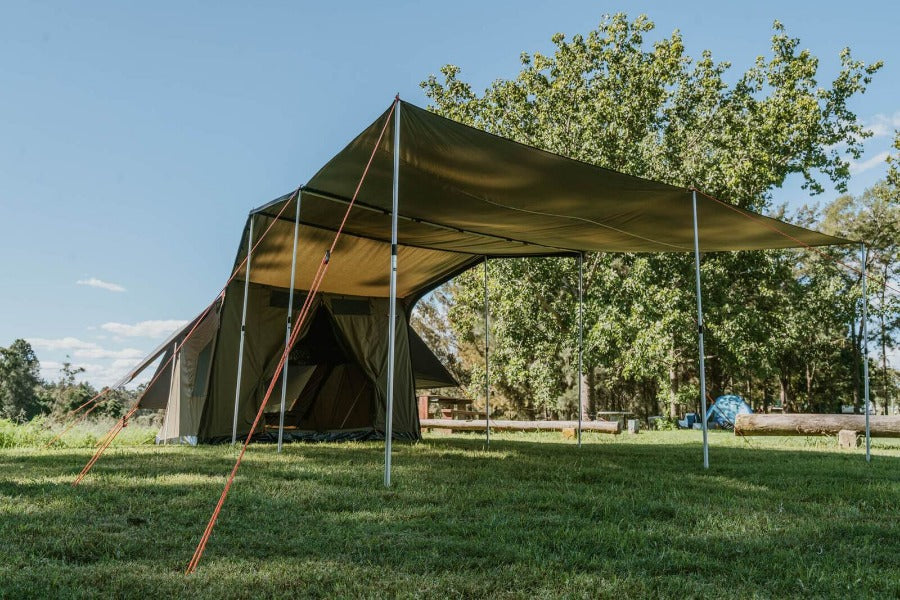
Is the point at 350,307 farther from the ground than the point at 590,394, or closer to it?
farther from the ground

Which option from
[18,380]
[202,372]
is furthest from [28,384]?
[202,372]

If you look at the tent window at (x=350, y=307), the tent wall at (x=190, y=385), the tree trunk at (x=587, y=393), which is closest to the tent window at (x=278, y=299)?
the tent window at (x=350, y=307)

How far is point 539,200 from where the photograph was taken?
5059mm

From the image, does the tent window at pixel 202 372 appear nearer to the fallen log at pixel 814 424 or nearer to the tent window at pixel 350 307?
the tent window at pixel 350 307

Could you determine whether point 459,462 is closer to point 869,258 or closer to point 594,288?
point 594,288

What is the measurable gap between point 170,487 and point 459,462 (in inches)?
83.7

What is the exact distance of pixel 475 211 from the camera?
5488 millimetres

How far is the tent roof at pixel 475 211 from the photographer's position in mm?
4293

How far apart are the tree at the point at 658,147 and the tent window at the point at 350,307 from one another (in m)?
5.66

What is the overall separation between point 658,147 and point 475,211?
27.5ft

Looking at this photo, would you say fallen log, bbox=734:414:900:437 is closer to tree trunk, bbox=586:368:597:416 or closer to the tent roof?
Result: the tent roof

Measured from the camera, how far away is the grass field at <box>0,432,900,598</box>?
1973mm

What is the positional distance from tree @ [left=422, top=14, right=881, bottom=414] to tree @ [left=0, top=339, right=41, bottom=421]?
2604cm

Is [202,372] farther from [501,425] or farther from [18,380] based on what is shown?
[18,380]
